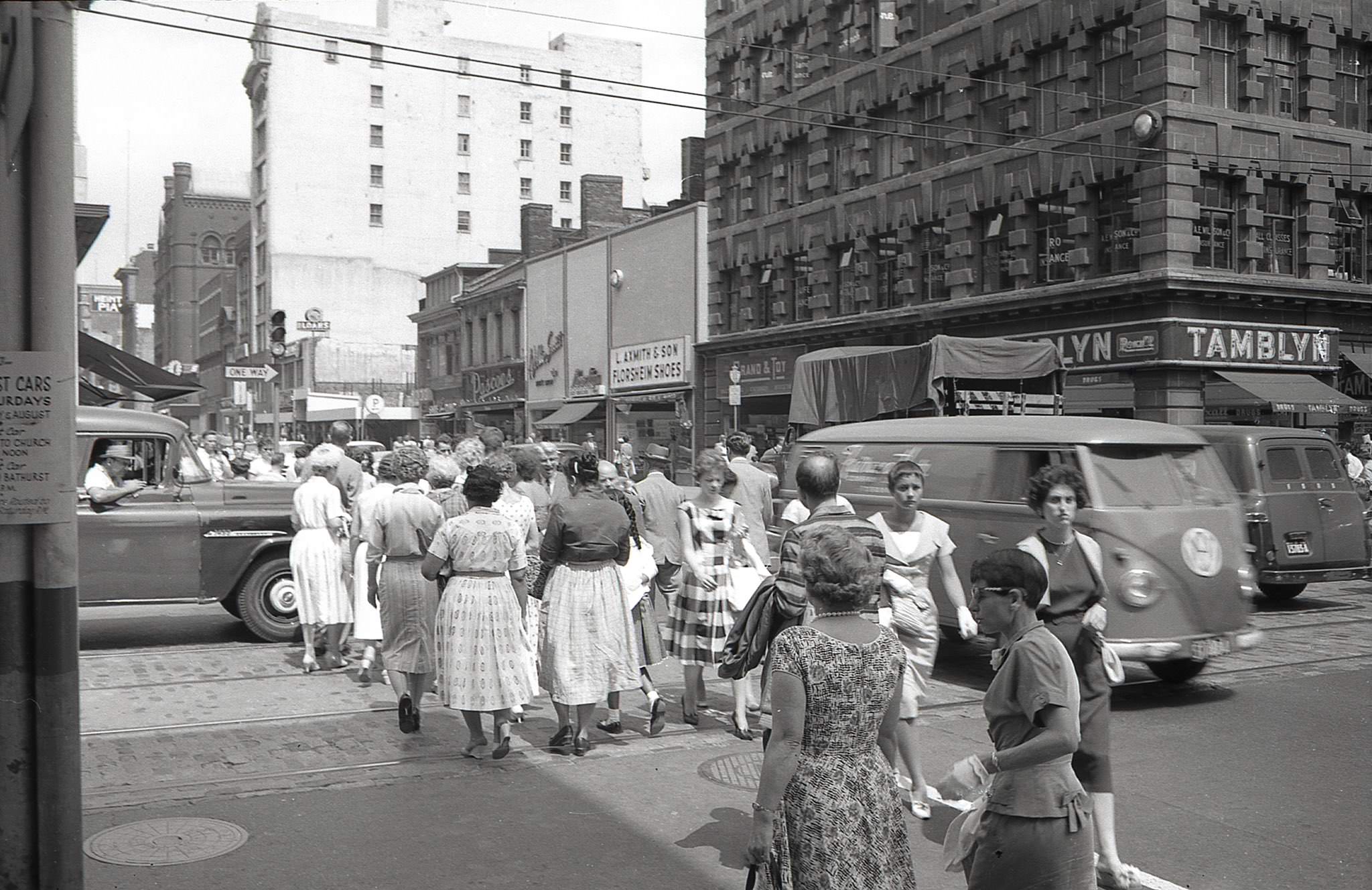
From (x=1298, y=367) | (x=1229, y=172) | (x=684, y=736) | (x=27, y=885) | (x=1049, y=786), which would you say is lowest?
(x=684, y=736)

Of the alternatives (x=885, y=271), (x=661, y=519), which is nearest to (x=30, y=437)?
(x=661, y=519)

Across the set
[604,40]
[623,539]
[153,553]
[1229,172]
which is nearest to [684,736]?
[623,539]

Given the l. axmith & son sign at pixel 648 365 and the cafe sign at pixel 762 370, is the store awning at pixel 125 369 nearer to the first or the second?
Result: the cafe sign at pixel 762 370

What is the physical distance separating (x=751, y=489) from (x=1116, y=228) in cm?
1580

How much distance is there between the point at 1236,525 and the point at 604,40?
7648cm

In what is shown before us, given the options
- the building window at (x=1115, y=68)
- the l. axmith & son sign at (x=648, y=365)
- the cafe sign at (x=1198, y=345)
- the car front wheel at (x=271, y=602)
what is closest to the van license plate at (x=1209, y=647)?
the car front wheel at (x=271, y=602)

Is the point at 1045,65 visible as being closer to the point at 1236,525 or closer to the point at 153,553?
the point at 1236,525

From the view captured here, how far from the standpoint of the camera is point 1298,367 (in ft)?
76.5

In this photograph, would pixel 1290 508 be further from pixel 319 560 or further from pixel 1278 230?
pixel 1278 230

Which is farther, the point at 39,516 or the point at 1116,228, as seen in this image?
the point at 1116,228

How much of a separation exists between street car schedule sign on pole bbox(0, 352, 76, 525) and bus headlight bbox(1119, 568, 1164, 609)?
7065 mm

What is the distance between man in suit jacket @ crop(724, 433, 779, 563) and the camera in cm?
1002

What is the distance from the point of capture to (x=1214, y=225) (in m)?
22.8

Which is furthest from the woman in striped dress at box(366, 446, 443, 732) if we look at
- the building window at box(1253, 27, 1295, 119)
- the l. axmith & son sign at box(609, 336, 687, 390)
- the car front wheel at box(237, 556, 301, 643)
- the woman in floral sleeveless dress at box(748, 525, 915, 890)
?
the l. axmith & son sign at box(609, 336, 687, 390)
